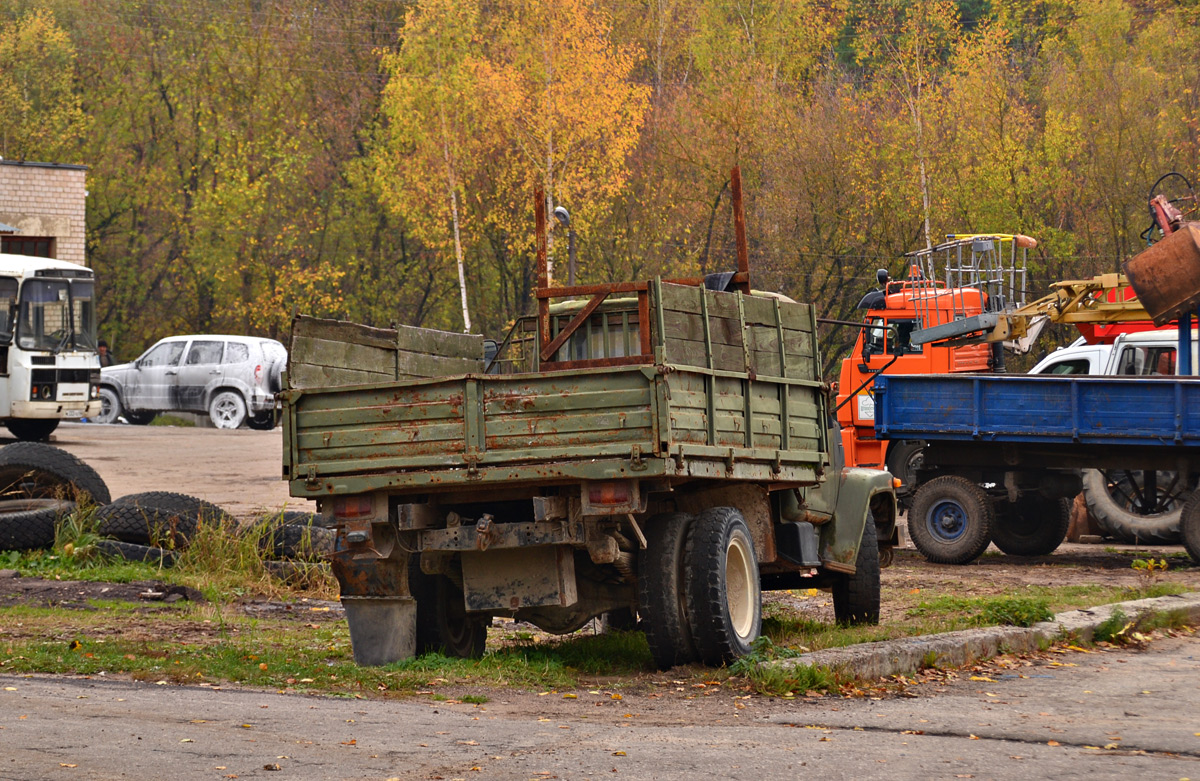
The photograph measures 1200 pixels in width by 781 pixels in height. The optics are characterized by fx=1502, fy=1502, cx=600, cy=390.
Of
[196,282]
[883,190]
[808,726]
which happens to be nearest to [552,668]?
[808,726]

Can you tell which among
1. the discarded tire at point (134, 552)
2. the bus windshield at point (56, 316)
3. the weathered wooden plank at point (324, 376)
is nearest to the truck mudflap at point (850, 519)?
the weathered wooden plank at point (324, 376)

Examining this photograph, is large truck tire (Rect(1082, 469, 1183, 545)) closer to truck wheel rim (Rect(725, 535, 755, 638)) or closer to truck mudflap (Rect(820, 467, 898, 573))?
truck mudflap (Rect(820, 467, 898, 573))

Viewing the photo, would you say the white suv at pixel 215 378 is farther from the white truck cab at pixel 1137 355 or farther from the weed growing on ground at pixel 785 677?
the weed growing on ground at pixel 785 677

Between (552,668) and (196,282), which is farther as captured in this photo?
(196,282)

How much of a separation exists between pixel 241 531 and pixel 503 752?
27.2 ft

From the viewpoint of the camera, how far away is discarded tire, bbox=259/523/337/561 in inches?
531

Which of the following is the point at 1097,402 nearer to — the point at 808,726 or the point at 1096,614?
the point at 1096,614

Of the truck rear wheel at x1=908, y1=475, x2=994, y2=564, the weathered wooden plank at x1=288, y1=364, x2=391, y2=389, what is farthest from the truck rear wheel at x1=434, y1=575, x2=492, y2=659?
the truck rear wheel at x1=908, y1=475, x2=994, y2=564

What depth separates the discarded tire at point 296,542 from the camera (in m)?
13.5

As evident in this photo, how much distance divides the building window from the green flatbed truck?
29247 mm

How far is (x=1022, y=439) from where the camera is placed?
50.9 feet

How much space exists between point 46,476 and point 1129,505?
11571mm

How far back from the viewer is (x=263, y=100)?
2009 inches

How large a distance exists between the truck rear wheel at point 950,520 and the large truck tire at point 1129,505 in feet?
4.69
